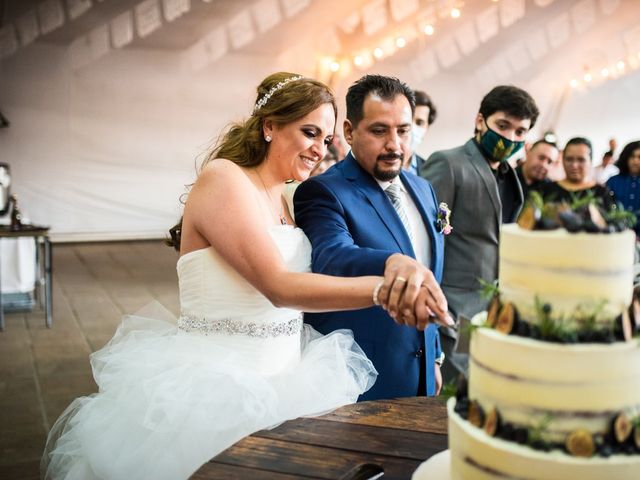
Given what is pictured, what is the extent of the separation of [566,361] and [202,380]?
3.61 ft

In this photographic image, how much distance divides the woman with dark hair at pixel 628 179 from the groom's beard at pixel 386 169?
16.3ft

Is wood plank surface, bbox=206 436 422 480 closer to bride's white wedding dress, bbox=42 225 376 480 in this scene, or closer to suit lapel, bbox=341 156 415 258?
bride's white wedding dress, bbox=42 225 376 480

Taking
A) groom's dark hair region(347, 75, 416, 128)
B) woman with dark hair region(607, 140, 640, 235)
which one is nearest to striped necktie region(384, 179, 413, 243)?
groom's dark hair region(347, 75, 416, 128)

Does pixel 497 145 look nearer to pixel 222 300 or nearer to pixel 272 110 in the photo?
pixel 272 110

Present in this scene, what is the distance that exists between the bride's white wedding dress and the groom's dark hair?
0.47 metres

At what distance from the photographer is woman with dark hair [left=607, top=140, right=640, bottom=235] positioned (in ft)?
22.6

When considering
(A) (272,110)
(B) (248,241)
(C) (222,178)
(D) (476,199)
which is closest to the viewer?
(B) (248,241)

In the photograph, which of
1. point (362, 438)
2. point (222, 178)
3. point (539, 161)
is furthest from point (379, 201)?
point (539, 161)

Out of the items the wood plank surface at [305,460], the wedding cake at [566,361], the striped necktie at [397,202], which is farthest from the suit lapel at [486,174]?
the wedding cake at [566,361]

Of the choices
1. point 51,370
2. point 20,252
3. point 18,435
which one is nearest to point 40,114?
point 20,252

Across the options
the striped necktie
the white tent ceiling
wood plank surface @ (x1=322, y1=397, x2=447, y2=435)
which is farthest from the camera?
the white tent ceiling

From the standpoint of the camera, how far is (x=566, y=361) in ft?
4.00

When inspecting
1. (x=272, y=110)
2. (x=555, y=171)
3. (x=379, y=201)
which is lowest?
(x=379, y=201)

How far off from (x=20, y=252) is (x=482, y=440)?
6.28 m
